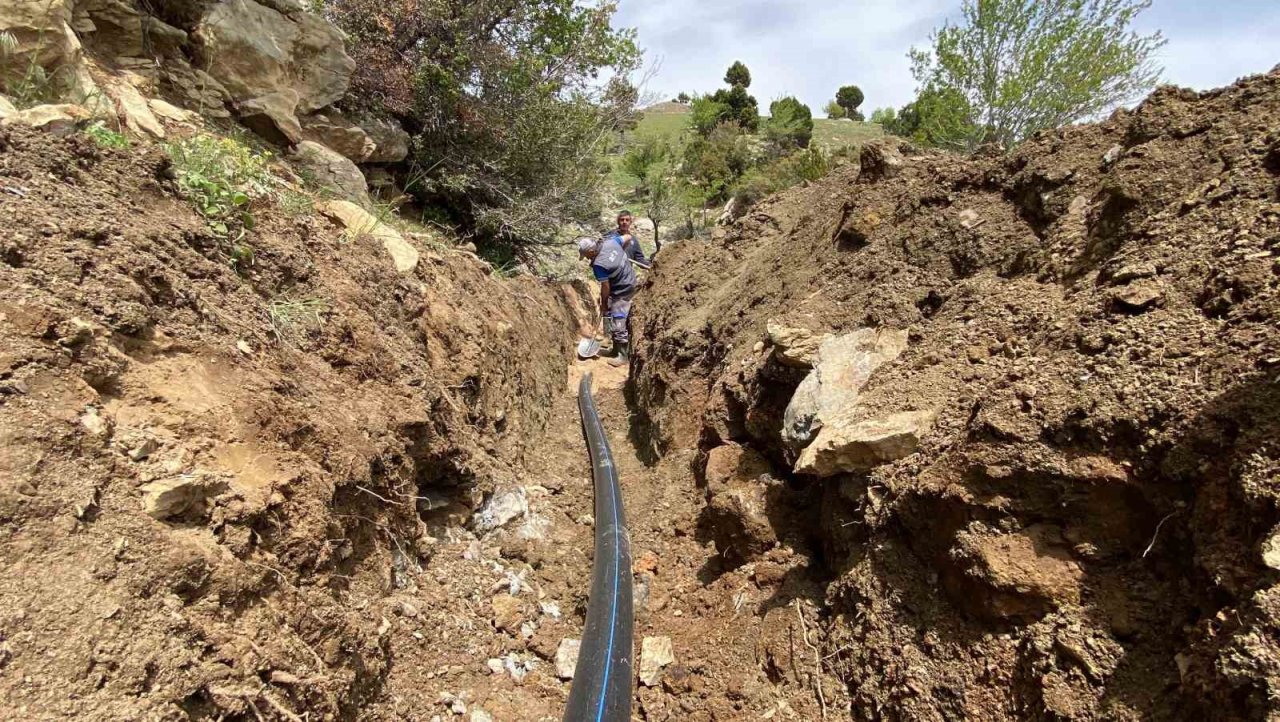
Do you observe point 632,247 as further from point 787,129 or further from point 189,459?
point 787,129

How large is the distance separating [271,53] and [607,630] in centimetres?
634

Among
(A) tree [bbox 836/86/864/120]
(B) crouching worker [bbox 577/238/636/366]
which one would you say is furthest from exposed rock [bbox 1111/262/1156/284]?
(A) tree [bbox 836/86/864/120]

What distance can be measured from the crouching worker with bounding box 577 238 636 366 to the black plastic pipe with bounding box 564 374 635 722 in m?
5.31

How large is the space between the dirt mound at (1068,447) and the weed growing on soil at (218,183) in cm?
333

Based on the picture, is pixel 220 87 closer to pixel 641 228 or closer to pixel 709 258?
pixel 709 258

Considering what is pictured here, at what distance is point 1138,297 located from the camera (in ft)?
7.28

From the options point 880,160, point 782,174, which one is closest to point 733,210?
point 782,174

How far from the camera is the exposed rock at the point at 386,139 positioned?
26.5 feet

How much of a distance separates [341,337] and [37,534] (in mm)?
1904

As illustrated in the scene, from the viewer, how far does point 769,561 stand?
3.19 meters

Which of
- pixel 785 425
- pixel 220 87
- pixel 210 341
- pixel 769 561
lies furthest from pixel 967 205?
pixel 220 87

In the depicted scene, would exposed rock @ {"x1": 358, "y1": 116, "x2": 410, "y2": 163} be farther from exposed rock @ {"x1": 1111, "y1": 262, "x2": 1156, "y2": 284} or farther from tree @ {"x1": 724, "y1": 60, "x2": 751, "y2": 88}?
tree @ {"x1": 724, "y1": 60, "x2": 751, "y2": 88}

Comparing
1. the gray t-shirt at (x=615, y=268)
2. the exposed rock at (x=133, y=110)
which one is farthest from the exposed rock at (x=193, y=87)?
the gray t-shirt at (x=615, y=268)

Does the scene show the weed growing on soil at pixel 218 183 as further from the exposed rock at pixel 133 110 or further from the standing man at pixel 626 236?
the standing man at pixel 626 236
